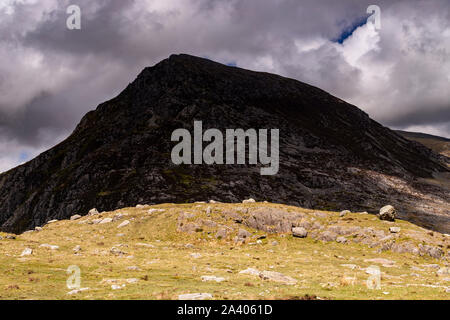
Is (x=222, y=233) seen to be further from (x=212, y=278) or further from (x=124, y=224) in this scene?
(x=212, y=278)

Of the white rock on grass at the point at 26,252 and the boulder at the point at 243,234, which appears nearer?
the white rock on grass at the point at 26,252

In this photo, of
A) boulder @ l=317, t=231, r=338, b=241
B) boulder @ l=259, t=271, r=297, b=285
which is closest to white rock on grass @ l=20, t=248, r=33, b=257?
boulder @ l=259, t=271, r=297, b=285

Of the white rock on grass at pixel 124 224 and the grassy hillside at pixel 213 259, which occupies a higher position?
the white rock on grass at pixel 124 224

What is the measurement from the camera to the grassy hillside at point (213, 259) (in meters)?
24.8

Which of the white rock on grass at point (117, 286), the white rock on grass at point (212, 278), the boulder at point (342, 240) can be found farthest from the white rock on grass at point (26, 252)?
the boulder at point (342, 240)

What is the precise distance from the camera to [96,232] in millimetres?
60219

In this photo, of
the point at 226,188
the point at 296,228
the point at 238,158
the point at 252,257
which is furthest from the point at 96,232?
the point at 238,158

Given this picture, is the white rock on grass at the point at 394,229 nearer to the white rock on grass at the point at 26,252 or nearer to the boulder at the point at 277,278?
the boulder at the point at 277,278

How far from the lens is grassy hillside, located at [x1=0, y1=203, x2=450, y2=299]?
2478cm

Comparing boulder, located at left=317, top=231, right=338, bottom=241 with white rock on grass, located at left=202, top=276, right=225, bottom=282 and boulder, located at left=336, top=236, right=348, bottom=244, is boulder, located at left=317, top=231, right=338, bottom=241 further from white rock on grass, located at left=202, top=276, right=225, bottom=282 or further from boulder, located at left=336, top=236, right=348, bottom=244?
white rock on grass, located at left=202, top=276, right=225, bottom=282

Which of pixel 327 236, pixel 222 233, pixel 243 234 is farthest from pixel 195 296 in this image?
pixel 327 236

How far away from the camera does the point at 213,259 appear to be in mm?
43031
